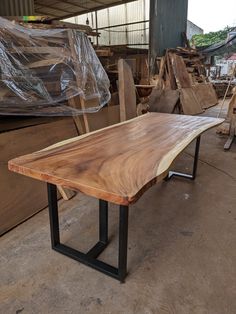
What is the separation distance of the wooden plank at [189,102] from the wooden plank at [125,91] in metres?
2.26

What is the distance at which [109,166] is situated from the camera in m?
1.02

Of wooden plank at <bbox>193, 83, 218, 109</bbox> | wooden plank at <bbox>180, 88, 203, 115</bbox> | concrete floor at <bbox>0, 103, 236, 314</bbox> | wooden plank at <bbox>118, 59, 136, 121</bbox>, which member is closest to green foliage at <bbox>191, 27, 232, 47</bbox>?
wooden plank at <bbox>193, 83, 218, 109</bbox>

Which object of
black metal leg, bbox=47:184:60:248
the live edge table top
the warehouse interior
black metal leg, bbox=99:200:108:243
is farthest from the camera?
black metal leg, bbox=99:200:108:243

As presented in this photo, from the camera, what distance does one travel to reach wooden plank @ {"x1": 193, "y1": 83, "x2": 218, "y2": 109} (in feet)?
18.4

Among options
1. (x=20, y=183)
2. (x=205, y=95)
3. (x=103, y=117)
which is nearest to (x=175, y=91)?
(x=205, y=95)

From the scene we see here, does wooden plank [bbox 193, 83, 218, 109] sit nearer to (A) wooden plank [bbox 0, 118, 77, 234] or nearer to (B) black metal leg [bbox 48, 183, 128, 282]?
(A) wooden plank [bbox 0, 118, 77, 234]

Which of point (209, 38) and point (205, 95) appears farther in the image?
point (209, 38)

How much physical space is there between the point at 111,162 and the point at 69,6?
9473 mm

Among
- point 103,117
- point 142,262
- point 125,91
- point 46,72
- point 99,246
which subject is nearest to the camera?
point 142,262

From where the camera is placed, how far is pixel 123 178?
0.91 m

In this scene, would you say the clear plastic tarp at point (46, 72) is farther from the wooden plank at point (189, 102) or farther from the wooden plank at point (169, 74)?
the wooden plank at point (169, 74)

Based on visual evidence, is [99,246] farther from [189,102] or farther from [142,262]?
[189,102]

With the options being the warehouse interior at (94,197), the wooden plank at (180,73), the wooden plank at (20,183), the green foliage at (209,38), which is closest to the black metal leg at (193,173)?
the warehouse interior at (94,197)

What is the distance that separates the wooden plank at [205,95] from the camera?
5.61 metres
